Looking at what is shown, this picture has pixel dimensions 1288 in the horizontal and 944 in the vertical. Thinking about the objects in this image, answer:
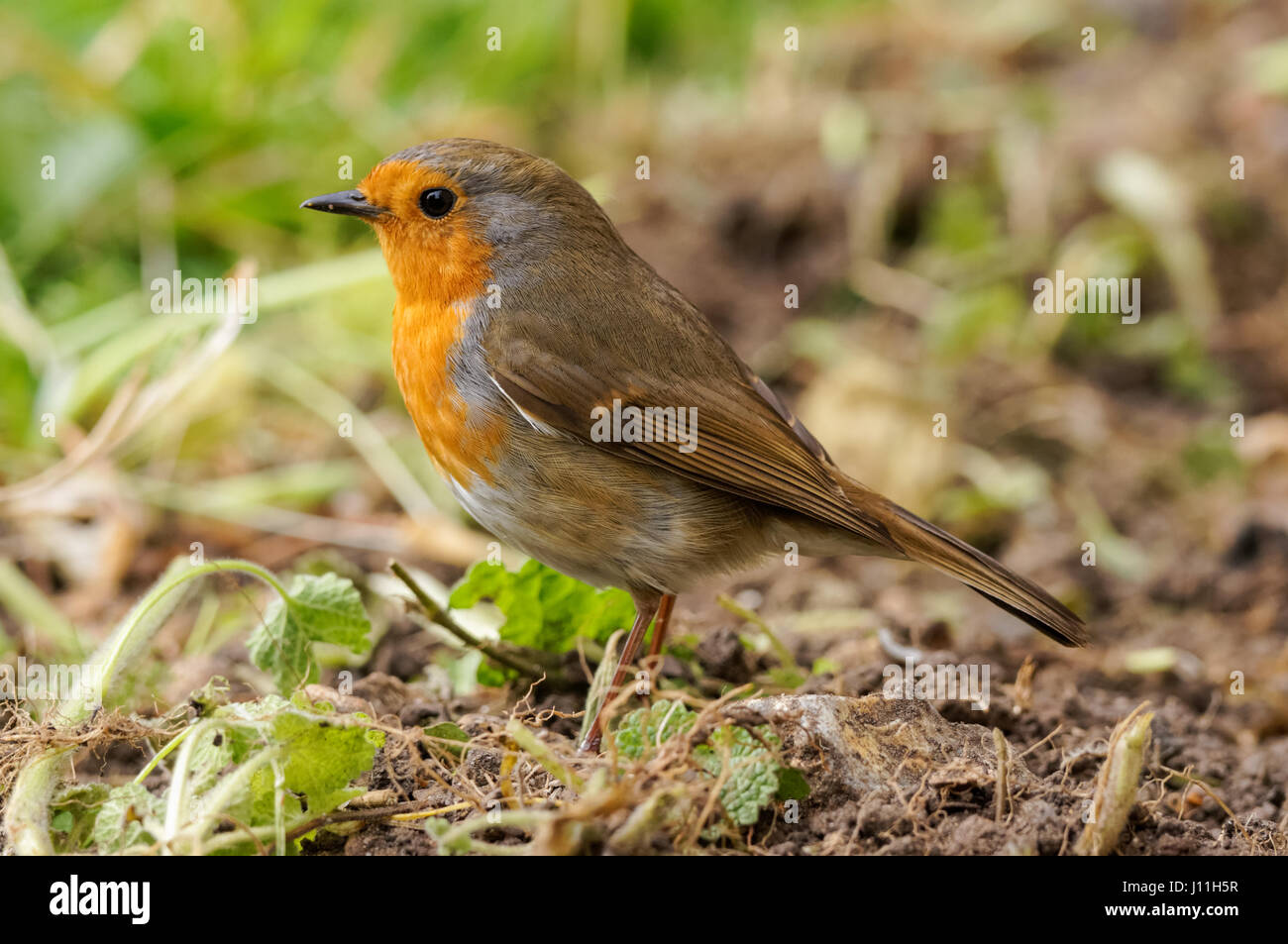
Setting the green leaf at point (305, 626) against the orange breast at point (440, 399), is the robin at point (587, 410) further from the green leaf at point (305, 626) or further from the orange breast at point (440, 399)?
the green leaf at point (305, 626)

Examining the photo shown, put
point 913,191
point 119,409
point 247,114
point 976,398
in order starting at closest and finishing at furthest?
1. point 119,409
2. point 976,398
3. point 247,114
4. point 913,191

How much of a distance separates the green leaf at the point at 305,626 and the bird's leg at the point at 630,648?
46 cm

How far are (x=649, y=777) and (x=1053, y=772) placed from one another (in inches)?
34.6

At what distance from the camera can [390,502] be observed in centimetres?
464

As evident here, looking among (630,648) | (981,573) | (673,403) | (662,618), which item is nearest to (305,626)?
(630,648)

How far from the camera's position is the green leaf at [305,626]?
2.65 metres

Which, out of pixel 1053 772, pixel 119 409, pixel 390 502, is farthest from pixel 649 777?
pixel 390 502

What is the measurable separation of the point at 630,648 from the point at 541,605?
0.25 meters

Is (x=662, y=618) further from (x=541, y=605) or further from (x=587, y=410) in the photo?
(x=587, y=410)

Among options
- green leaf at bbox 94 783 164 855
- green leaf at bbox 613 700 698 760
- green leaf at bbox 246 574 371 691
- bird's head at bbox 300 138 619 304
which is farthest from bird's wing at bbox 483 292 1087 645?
green leaf at bbox 94 783 164 855

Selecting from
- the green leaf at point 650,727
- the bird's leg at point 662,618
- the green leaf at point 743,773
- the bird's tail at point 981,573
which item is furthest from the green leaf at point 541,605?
the green leaf at point 743,773

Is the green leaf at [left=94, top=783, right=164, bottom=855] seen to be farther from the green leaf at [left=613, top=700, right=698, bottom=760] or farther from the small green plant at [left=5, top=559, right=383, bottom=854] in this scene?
the green leaf at [left=613, top=700, right=698, bottom=760]
